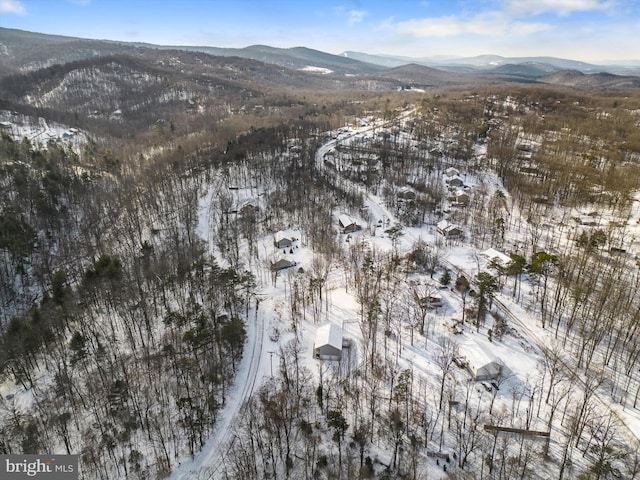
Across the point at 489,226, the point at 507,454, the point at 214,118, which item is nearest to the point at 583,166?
the point at 489,226

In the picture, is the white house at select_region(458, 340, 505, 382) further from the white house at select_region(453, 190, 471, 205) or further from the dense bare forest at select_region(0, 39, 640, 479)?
the white house at select_region(453, 190, 471, 205)

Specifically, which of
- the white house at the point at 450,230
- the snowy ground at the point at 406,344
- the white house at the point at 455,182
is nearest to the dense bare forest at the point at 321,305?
the snowy ground at the point at 406,344

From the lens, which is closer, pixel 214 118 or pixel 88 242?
pixel 88 242

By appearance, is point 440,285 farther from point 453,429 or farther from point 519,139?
point 519,139

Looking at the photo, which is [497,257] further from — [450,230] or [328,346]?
[328,346]

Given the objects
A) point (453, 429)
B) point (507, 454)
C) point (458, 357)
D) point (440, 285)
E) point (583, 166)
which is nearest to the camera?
point (507, 454)

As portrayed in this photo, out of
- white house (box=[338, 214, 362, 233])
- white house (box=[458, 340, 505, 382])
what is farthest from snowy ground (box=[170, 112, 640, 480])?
white house (box=[338, 214, 362, 233])
